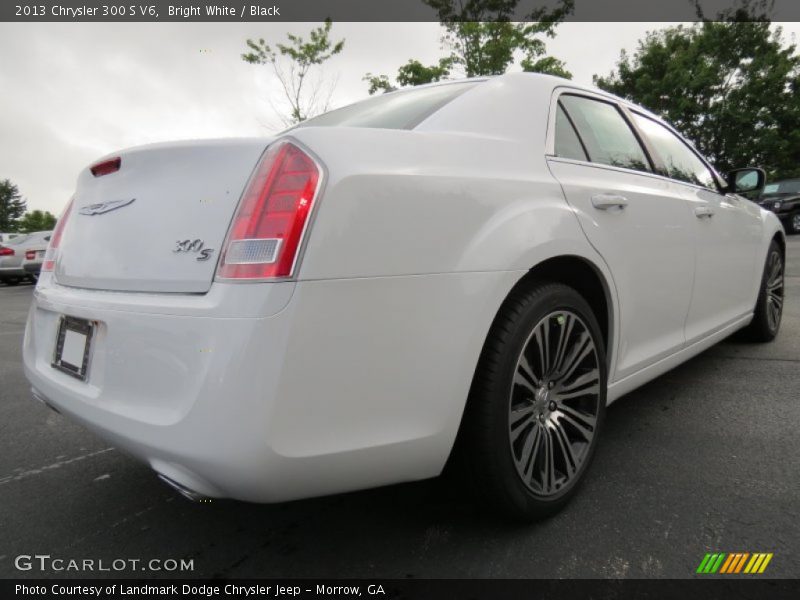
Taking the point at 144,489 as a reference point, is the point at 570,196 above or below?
above

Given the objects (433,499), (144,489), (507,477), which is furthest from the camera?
(144,489)

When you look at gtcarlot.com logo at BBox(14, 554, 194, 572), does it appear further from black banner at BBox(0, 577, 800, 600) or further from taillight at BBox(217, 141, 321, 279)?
taillight at BBox(217, 141, 321, 279)

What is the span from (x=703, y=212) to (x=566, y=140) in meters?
1.12

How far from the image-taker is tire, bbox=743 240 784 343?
3.71 m

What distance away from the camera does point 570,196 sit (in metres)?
1.80

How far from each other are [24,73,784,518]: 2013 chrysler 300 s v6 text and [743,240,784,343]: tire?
7.42 feet

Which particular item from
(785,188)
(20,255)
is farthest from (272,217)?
(785,188)

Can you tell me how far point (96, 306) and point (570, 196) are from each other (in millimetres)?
1506

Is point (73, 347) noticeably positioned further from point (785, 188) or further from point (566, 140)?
point (785, 188)

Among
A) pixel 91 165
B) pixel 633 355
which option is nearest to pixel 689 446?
pixel 633 355

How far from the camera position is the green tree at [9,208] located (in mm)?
73438

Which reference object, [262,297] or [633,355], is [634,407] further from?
[262,297]

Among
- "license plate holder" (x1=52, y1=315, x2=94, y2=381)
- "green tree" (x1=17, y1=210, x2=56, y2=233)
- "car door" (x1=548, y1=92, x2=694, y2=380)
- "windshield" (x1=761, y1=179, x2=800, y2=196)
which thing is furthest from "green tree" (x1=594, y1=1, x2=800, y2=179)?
"green tree" (x1=17, y1=210, x2=56, y2=233)

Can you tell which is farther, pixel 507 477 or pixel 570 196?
pixel 570 196
